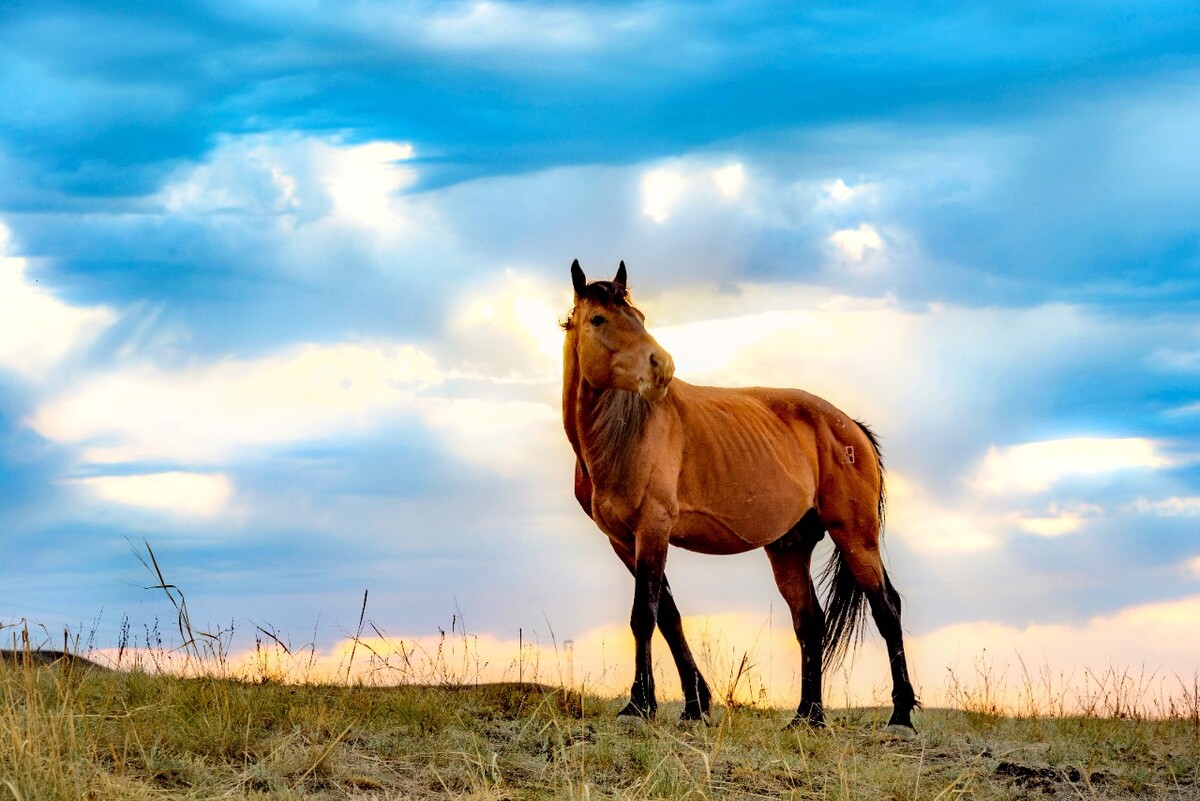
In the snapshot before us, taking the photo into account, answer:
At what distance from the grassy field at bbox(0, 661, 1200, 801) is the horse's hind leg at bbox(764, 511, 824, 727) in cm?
39

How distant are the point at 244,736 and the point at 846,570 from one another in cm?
492

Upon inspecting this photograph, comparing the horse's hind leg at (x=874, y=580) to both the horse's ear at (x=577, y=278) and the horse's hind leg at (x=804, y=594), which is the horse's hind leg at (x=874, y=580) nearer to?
the horse's hind leg at (x=804, y=594)

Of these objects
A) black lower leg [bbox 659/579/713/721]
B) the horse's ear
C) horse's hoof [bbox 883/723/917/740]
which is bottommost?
horse's hoof [bbox 883/723/917/740]

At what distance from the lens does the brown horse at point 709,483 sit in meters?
7.47

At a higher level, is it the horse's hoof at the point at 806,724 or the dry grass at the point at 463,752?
the horse's hoof at the point at 806,724

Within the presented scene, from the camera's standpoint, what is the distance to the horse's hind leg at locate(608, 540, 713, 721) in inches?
306

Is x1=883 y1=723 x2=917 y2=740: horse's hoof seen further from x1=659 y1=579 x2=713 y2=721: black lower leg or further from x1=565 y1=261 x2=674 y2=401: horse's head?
x1=565 y1=261 x2=674 y2=401: horse's head

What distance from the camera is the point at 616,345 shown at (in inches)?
291

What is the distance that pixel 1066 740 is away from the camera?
348 inches

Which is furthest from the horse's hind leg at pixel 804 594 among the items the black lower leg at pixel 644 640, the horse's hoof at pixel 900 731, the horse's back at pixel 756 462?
the black lower leg at pixel 644 640

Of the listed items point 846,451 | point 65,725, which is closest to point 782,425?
point 846,451

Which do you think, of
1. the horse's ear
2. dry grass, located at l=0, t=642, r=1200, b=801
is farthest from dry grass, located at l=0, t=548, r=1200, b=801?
the horse's ear

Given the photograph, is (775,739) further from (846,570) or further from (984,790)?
(846,570)

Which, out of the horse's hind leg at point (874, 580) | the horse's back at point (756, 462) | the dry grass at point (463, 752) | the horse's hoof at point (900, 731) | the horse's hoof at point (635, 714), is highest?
the horse's back at point (756, 462)
